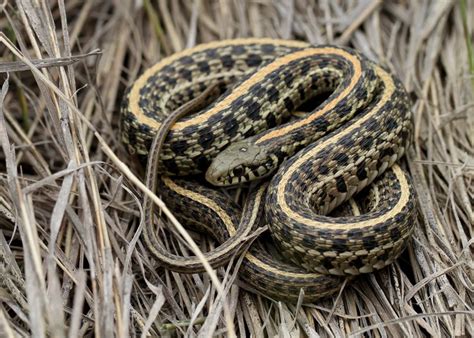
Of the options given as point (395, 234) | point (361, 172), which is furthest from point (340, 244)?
point (361, 172)

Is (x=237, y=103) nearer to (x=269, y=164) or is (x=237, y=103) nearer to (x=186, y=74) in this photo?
(x=269, y=164)

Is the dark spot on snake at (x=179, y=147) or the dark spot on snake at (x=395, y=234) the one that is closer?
the dark spot on snake at (x=395, y=234)

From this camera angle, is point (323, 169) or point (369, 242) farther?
Result: point (323, 169)

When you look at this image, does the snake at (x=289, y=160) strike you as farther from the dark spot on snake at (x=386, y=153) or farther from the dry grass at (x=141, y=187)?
the dry grass at (x=141, y=187)

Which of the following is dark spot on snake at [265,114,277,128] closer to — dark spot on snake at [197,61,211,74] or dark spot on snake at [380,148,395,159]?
dark spot on snake at [197,61,211,74]

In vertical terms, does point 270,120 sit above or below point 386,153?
above

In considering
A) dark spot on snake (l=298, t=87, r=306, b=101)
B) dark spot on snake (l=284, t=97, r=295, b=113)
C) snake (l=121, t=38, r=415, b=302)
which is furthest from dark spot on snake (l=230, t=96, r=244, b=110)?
dark spot on snake (l=298, t=87, r=306, b=101)

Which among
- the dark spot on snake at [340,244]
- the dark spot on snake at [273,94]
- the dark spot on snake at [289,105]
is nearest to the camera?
the dark spot on snake at [340,244]

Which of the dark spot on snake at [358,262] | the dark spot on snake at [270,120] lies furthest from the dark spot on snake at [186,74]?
the dark spot on snake at [358,262]
